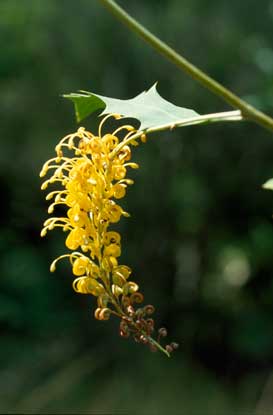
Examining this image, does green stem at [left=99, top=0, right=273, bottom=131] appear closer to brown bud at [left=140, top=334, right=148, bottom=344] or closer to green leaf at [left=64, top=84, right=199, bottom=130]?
green leaf at [left=64, top=84, right=199, bottom=130]

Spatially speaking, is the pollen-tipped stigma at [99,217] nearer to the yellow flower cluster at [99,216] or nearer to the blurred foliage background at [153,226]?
the yellow flower cluster at [99,216]

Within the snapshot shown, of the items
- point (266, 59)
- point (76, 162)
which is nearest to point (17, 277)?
point (266, 59)

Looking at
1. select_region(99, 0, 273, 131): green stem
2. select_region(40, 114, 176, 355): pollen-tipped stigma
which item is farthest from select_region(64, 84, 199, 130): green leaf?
select_region(99, 0, 273, 131): green stem

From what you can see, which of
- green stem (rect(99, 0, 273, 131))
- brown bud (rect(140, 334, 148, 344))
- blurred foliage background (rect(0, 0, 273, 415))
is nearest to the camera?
green stem (rect(99, 0, 273, 131))

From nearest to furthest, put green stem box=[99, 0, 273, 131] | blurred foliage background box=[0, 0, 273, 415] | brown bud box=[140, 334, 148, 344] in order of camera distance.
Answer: green stem box=[99, 0, 273, 131] < brown bud box=[140, 334, 148, 344] < blurred foliage background box=[0, 0, 273, 415]

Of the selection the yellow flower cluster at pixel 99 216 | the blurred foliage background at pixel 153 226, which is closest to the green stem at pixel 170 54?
the yellow flower cluster at pixel 99 216

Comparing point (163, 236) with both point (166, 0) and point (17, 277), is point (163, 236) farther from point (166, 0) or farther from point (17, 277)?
point (166, 0)
